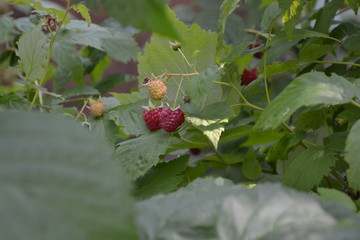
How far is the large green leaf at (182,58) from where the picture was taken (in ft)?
2.68

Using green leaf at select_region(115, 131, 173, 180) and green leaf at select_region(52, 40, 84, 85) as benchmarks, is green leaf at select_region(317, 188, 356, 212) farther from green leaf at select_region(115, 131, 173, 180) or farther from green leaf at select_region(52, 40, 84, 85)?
green leaf at select_region(52, 40, 84, 85)

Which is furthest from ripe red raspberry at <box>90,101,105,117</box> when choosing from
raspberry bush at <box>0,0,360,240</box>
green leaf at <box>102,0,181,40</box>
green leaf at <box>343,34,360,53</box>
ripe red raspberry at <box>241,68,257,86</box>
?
green leaf at <box>102,0,181,40</box>

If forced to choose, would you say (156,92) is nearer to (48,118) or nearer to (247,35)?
(48,118)

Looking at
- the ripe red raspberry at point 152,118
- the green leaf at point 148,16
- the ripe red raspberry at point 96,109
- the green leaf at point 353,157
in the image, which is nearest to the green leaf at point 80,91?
the ripe red raspberry at point 96,109

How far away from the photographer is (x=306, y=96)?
529 mm

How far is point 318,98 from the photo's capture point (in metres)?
0.52

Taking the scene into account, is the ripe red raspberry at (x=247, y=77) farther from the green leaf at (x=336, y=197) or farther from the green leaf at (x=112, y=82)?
the green leaf at (x=336, y=197)

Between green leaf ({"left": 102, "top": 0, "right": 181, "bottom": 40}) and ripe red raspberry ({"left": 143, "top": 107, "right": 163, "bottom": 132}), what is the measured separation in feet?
1.41

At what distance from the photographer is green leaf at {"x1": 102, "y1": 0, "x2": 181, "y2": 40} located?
0.98 feet

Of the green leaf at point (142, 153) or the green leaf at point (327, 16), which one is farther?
the green leaf at point (327, 16)

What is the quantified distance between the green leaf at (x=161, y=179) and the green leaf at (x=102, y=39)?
378 millimetres

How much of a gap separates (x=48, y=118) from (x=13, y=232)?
0.26ft

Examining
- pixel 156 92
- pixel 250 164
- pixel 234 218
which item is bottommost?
pixel 250 164

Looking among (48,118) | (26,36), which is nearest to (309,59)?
(26,36)
